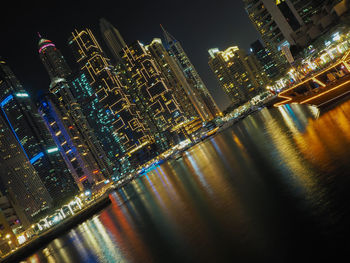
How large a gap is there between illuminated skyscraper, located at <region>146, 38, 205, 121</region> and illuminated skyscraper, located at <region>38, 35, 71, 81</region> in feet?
203

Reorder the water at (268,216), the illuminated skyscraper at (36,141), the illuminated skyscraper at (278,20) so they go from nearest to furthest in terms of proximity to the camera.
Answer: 1. the water at (268,216)
2. the illuminated skyscraper at (278,20)
3. the illuminated skyscraper at (36,141)

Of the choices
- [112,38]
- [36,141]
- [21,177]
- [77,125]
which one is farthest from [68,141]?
[112,38]

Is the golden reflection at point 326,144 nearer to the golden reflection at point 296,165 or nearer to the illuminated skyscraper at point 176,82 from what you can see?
the golden reflection at point 296,165

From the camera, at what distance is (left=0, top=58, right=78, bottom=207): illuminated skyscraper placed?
13875 cm

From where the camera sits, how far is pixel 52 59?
180625 millimetres

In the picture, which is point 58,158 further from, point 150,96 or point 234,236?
point 234,236

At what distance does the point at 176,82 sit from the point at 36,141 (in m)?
85.1

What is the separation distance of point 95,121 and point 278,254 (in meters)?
151

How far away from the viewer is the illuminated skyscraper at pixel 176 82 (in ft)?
517

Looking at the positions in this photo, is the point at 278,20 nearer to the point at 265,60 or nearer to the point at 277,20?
the point at 277,20

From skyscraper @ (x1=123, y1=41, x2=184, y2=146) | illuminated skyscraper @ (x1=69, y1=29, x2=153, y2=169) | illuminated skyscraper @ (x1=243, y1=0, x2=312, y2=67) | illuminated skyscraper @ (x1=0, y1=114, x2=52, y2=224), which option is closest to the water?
illuminated skyscraper @ (x1=243, y1=0, x2=312, y2=67)

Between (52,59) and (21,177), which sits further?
(52,59)

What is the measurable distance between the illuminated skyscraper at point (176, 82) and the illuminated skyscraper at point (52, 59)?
61760 mm

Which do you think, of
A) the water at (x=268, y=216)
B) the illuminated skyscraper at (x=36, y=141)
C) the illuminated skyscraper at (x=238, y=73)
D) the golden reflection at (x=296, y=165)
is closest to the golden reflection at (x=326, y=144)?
the water at (x=268, y=216)
